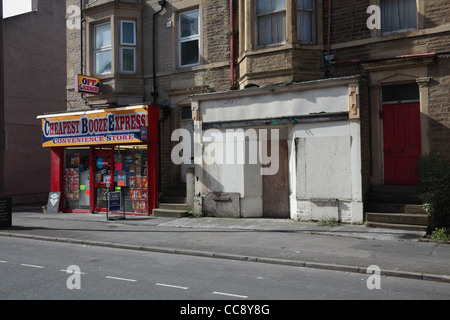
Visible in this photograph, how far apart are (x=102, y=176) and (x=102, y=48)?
507 centimetres

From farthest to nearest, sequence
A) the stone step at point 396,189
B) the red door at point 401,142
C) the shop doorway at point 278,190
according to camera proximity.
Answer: the shop doorway at point 278,190 < the red door at point 401,142 < the stone step at point 396,189

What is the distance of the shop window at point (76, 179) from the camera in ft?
54.4

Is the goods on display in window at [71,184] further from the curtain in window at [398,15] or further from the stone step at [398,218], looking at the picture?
the curtain in window at [398,15]

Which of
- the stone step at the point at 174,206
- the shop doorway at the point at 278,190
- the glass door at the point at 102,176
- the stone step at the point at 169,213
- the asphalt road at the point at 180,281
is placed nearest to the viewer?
the asphalt road at the point at 180,281

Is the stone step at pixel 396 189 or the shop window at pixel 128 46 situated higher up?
the shop window at pixel 128 46

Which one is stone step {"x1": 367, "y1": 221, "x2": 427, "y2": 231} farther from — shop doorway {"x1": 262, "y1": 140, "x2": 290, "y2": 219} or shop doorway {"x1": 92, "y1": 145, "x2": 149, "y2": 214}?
shop doorway {"x1": 92, "y1": 145, "x2": 149, "y2": 214}

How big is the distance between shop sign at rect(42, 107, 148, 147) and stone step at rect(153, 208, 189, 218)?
8.30 ft

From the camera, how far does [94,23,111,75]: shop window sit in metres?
16.5

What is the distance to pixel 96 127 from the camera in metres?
15.7

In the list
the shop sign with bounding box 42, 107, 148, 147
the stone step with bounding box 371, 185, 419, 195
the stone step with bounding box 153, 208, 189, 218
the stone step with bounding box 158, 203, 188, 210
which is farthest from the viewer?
the shop sign with bounding box 42, 107, 148, 147

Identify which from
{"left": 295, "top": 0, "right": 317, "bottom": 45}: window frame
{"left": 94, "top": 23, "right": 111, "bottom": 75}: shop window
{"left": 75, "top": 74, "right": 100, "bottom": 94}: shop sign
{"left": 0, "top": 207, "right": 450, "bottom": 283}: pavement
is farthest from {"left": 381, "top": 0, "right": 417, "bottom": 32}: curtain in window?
{"left": 75, "top": 74, "right": 100, "bottom": 94}: shop sign

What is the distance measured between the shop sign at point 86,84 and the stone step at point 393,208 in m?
10.5

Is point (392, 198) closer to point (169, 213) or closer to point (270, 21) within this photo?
point (270, 21)

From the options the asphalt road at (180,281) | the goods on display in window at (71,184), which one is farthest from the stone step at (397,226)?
→ the goods on display in window at (71,184)
